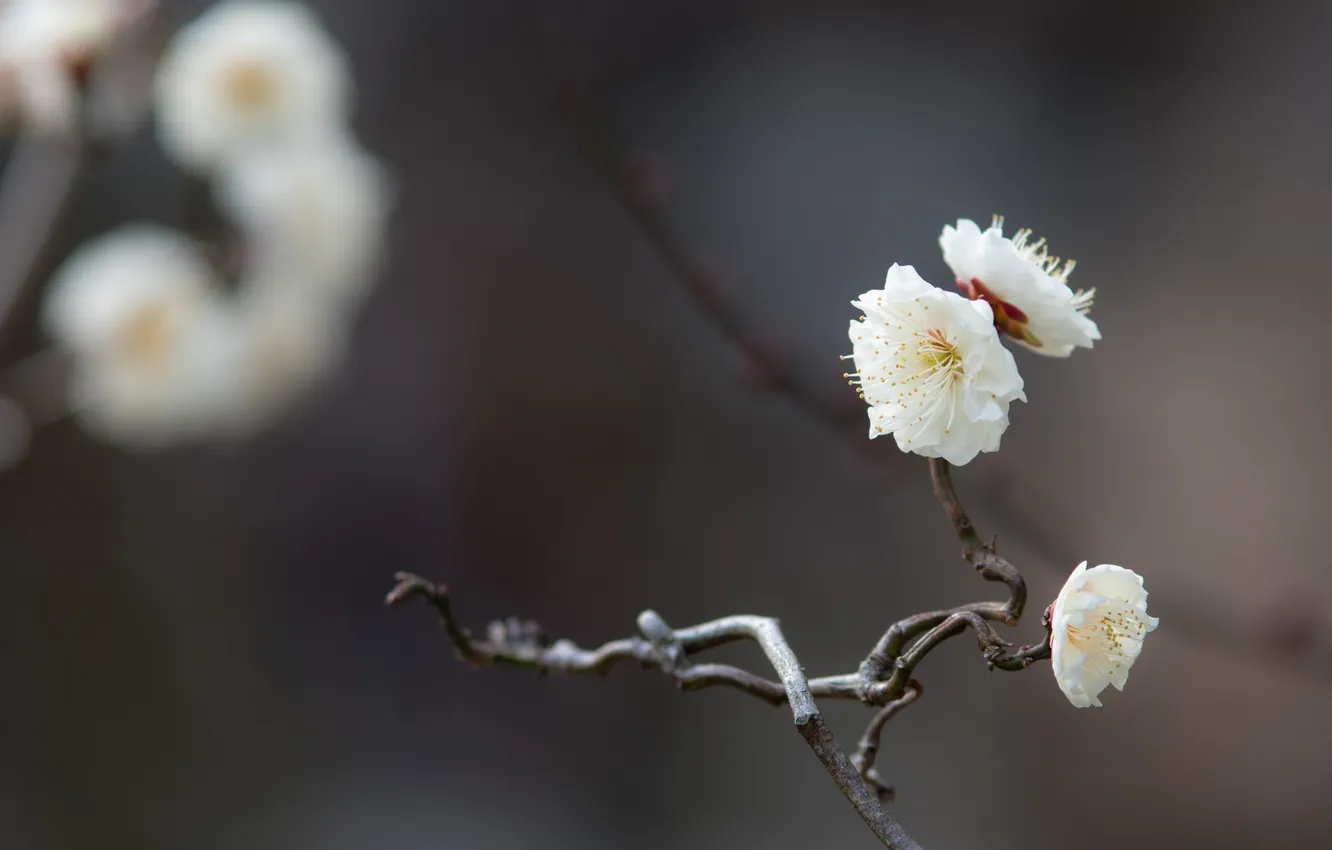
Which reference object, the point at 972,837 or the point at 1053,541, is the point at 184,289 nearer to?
the point at 1053,541

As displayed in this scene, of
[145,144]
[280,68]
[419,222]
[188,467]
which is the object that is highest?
[145,144]

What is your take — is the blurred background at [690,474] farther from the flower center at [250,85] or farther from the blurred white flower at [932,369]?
the blurred white flower at [932,369]

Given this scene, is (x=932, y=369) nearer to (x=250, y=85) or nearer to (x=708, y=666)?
(x=708, y=666)

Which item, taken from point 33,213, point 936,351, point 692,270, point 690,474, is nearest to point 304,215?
point 33,213

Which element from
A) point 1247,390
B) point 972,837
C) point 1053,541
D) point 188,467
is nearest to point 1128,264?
point 1247,390

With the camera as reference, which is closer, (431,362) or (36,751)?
(36,751)
